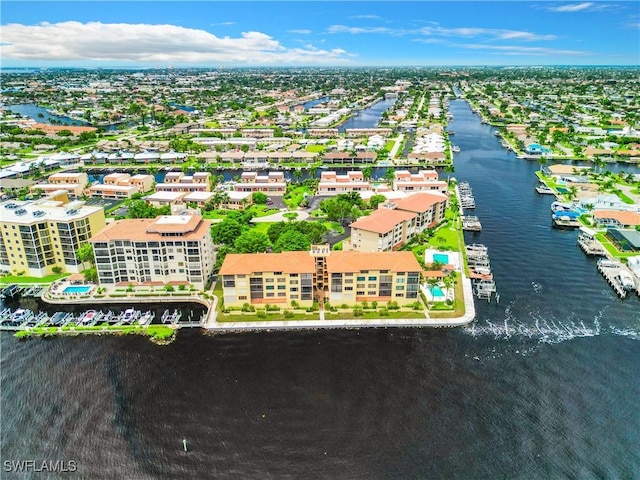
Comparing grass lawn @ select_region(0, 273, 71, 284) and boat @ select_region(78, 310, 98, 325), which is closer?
boat @ select_region(78, 310, 98, 325)

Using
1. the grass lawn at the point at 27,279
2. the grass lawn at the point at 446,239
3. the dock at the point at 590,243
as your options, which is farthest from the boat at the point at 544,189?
the grass lawn at the point at 27,279

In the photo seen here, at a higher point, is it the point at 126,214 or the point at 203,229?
the point at 203,229

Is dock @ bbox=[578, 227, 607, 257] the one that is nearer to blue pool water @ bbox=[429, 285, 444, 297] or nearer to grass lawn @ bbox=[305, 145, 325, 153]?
blue pool water @ bbox=[429, 285, 444, 297]

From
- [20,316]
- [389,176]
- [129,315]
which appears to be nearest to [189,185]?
[389,176]

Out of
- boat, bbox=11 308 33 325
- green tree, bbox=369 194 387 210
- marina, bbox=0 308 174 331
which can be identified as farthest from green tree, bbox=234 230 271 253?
green tree, bbox=369 194 387 210

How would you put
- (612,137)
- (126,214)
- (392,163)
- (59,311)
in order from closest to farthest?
(59,311), (126,214), (392,163), (612,137)

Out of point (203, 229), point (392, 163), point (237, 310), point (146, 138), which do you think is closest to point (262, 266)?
point (237, 310)

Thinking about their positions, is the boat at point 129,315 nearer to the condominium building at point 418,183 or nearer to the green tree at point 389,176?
the condominium building at point 418,183

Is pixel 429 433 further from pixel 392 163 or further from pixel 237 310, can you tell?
pixel 392 163
